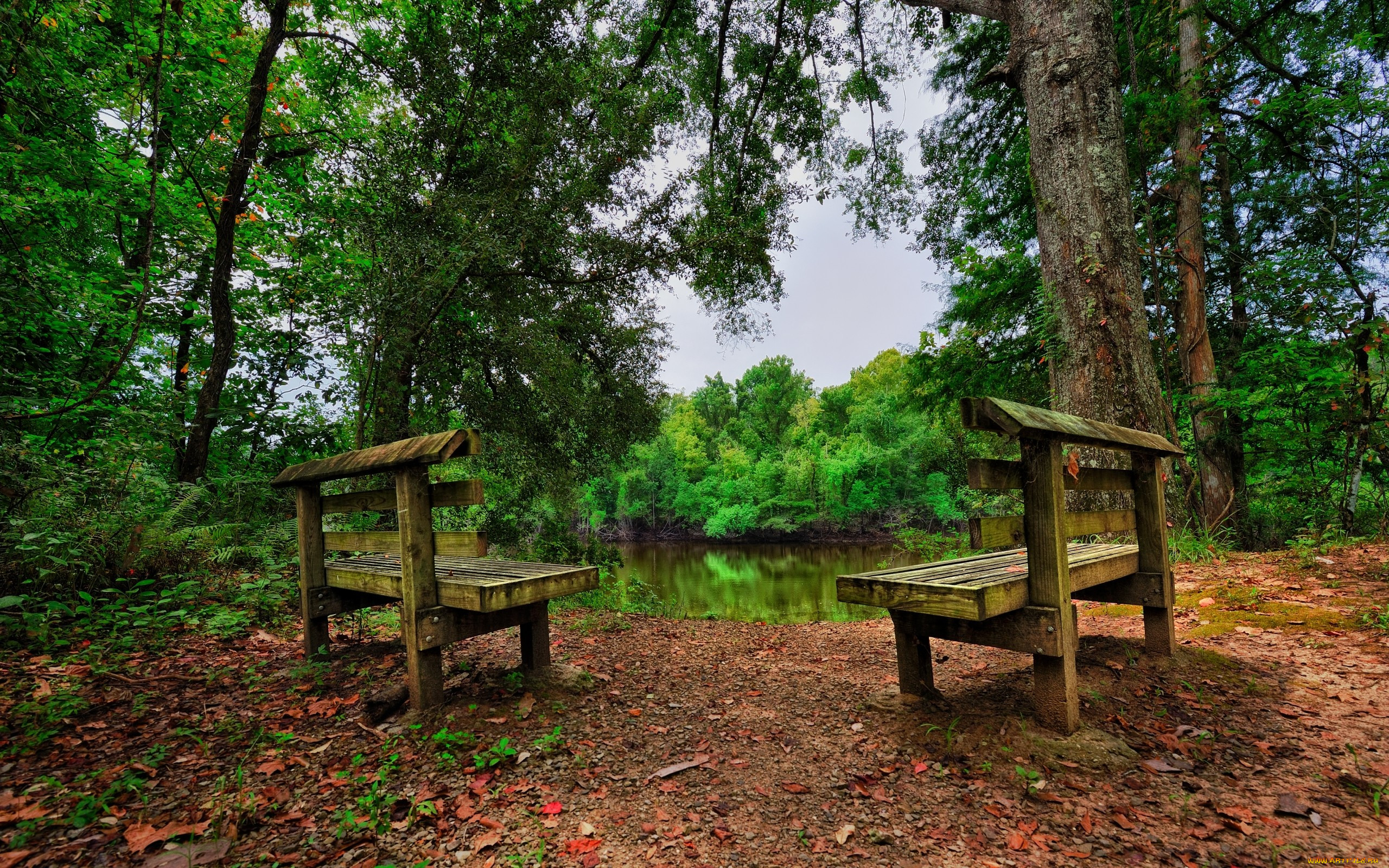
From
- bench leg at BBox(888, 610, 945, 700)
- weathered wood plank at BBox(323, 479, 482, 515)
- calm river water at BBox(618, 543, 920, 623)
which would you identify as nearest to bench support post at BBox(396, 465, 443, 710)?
weathered wood plank at BBox(323, 479, 482, 515)

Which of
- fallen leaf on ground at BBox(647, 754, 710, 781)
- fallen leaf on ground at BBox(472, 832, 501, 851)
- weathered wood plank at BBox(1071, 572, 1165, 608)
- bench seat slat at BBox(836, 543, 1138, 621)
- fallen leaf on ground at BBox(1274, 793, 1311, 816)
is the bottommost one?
fallen leaf on ground at BBox(647, 754, 710, 781)

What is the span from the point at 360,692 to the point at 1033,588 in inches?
141

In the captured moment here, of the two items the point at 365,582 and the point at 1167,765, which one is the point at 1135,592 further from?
the point at 365,582

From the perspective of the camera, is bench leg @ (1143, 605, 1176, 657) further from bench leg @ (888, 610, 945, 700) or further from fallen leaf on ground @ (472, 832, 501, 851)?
fallen leaf on ground @ (472, 832, 501, 851)

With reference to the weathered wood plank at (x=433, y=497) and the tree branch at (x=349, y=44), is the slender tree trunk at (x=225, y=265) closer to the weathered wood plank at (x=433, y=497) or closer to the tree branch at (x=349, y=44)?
the tree branch at (x=349, y=44)

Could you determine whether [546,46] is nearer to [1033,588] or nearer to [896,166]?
[896,166]

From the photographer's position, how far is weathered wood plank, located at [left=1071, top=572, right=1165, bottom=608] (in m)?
2.98

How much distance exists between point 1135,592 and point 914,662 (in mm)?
1515

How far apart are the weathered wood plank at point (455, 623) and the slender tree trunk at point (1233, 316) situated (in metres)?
9.19

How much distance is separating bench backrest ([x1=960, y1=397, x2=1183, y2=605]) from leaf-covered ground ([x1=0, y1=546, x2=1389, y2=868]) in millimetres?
720

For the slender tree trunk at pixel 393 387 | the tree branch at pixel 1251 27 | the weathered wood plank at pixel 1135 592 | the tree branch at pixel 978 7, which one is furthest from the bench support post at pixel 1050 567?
the tree branch at pixel 1251 27

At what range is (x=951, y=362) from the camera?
8523 millimetres

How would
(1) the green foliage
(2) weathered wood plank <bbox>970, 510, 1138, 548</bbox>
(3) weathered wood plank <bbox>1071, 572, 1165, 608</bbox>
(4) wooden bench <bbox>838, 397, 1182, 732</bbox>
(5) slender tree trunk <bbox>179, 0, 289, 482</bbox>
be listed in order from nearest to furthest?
(4) wooden bench <bbox>838, 397, 1182, 732</bbox>
(2) weathered wood plank <bbox>970, 510, 1138, 548</bbox>
(3) weathered wood plank <bbox>1071, 572, 1165, 608</bbox>
(5) slender tree trunk <bbox>179, 0, 289, 482</bbox>
(1) the green foliage

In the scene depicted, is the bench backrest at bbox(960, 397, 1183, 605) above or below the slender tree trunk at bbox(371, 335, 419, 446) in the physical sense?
below
